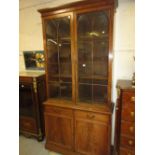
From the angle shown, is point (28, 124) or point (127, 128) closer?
point (127, 128)

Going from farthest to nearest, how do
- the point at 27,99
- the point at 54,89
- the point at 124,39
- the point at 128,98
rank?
1. the point at 27,99
2. the point at 54,89
3. the point at 124,39
4. the point at 128,98

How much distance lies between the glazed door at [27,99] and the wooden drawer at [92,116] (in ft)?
3.19

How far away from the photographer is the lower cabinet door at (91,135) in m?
1.92

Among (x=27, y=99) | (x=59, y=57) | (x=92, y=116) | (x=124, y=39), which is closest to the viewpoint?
(x=92, y=116)

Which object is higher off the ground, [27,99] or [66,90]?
[66,90]

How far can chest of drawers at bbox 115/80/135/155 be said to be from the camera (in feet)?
5.27

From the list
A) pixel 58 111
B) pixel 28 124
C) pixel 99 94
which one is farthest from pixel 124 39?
pixel 28 124

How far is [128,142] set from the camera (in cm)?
171

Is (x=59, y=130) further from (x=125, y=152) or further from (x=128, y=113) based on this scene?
(x=128, y=113)

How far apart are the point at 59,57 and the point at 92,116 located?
1.00 m

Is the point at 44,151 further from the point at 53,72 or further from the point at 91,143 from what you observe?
the point at 53,72
